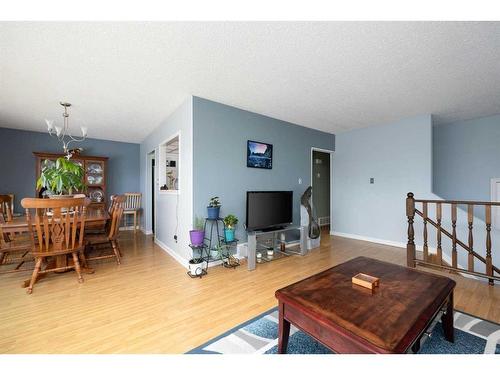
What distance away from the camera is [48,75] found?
229cm

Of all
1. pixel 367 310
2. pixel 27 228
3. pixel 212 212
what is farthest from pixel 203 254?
pixel 367 310

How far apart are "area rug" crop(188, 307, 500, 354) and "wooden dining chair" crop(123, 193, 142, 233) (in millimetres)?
4576

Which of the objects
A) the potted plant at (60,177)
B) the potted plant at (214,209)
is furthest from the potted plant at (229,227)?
the potted plant at (60,177)

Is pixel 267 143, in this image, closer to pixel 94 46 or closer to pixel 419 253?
pixel 94 46

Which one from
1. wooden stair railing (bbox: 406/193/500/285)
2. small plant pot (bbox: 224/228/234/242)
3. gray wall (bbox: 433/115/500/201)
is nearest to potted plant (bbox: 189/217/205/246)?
small plant pot (bbox: 224/228/234/242)

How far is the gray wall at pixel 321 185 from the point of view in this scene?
19.0 feet

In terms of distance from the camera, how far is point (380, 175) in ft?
14.0

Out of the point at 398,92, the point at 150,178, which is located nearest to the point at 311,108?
the point at 398,92

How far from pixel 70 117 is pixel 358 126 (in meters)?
5.41

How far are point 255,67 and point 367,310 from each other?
223 centimetres

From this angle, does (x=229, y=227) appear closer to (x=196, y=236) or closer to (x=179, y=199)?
(x=196, y=236)

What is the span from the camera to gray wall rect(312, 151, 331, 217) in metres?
5.80

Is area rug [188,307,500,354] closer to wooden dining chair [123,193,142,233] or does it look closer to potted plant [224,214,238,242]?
potted plant [224,214,238,242]

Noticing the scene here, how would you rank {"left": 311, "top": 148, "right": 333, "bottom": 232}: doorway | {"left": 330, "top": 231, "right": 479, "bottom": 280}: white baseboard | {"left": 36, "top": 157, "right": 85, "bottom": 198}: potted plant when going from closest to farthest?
{"left": 36, "top": 157, "right": 85, "bottom": 198}: potted plant < {"left": 330, "top": 231, "right": 479, "bottom": 280}: white baseboard < {"left": 311, "top": 148, "right": 333, "bottom": 232}: doorway
